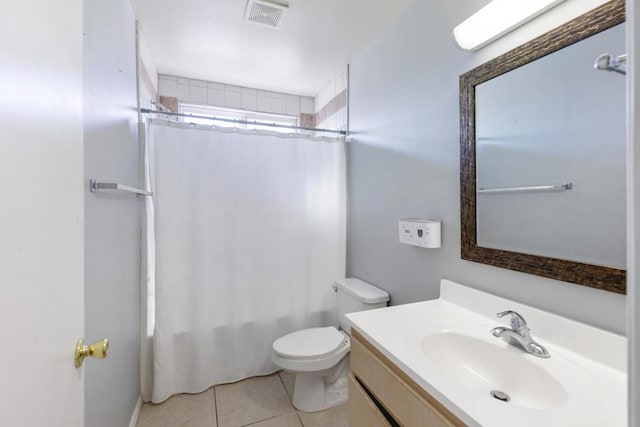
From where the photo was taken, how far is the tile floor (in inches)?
64.4

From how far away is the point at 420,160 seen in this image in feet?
4.97

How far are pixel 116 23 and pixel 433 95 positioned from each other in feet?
5.18

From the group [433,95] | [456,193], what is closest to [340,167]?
[433,95]

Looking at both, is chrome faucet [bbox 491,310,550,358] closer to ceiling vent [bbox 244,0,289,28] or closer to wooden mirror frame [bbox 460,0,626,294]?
wooden mirror frame [bbox 460,0,626,294]

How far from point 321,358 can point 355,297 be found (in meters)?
0.41

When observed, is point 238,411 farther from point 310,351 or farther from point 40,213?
point 40,213

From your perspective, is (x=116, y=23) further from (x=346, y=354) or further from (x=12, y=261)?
(x=346, y=354)

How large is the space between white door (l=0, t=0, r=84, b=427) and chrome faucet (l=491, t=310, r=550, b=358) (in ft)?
3.86

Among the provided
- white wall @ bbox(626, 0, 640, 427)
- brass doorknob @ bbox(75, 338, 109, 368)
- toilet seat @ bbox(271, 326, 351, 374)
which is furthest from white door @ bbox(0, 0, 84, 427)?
toilet seat @ bbox(271, 326, 351, 374)

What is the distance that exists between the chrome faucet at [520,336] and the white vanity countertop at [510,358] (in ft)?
0.07

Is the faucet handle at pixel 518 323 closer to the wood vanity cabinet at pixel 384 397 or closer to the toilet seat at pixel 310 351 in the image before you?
the wood vanity cabinet at pixel 384 397

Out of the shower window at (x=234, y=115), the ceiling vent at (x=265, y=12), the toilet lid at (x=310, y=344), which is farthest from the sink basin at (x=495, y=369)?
the shower window at (x=234, y=115)

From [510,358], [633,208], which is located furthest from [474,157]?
[633,208]

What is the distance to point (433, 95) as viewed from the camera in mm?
1429
